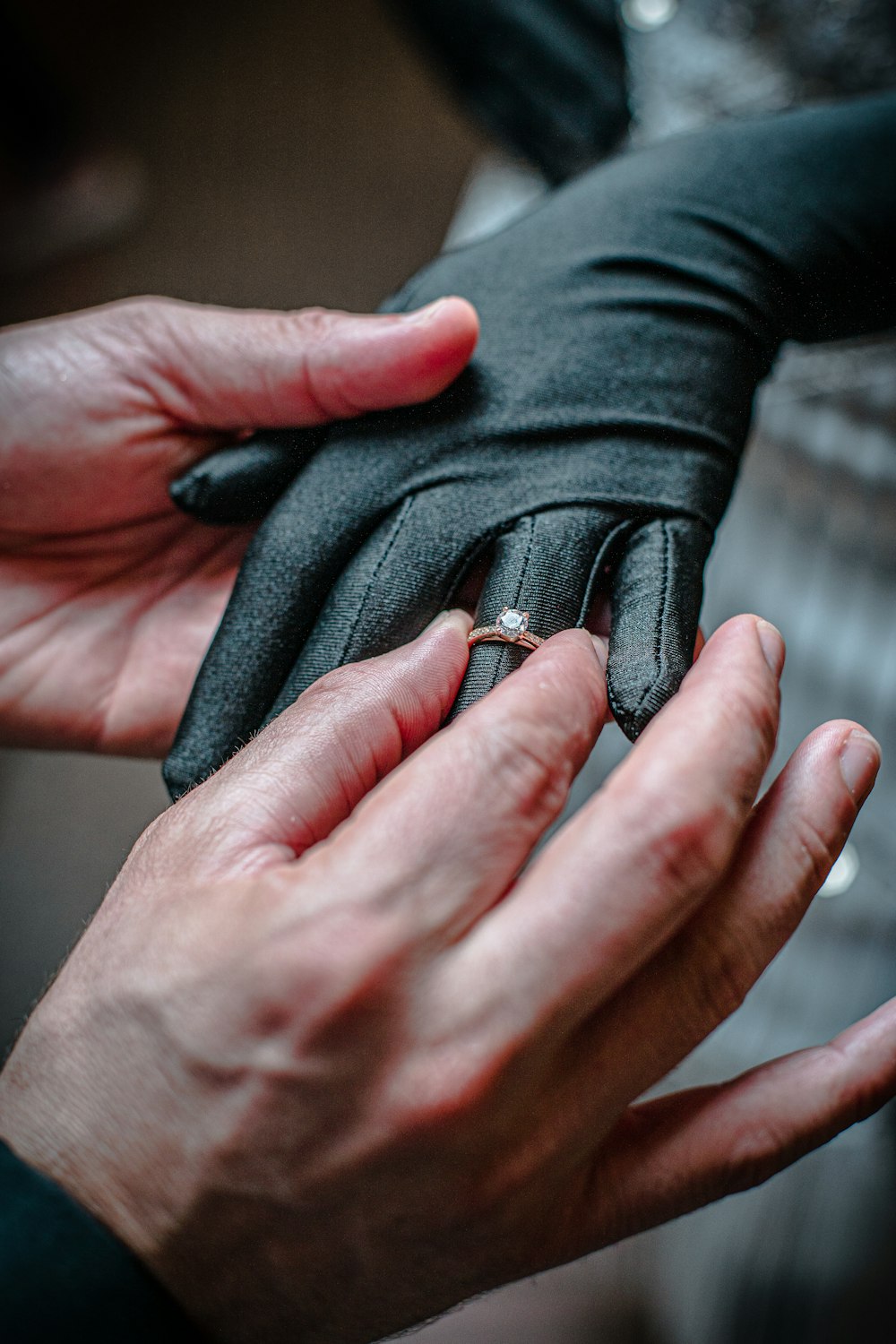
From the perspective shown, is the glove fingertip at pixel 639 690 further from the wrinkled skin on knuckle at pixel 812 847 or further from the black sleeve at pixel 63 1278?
the black sleeve at pixel 63 1278

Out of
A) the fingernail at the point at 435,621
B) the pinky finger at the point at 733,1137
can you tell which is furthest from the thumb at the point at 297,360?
the pinky finger at the point at 733,1137

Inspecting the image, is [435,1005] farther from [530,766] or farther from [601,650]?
[601,650]

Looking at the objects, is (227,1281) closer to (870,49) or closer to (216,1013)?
(216,1013)

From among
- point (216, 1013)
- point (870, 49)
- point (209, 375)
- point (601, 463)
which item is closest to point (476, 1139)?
point (216, 1013)

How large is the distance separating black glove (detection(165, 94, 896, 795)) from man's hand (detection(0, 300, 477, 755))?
0.14 feet

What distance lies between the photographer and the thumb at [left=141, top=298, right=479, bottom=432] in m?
0.52

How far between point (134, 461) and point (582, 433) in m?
0.31

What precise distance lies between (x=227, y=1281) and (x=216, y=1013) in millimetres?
127

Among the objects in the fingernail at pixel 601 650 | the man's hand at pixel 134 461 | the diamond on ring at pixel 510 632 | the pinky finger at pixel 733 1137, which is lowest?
the pinky finger at pixel 733 1137

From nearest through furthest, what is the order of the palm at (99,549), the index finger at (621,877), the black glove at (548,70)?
the index finger at (621,877) → the palm at (99,549) → the black glove at (548,70)

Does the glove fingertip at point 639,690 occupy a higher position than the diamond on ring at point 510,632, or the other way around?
the diamond on ring at point 510,632

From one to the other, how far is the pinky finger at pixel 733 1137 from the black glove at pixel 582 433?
20cm

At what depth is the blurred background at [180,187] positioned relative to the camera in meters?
0.66

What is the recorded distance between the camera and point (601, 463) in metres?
0.51
